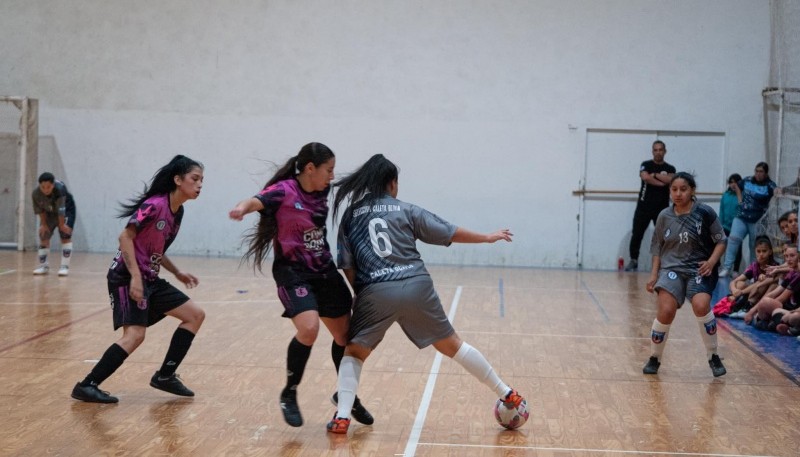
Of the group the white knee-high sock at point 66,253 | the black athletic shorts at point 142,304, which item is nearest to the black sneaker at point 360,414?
the black athletic shorts at point 142,304

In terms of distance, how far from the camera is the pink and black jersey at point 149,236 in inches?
230

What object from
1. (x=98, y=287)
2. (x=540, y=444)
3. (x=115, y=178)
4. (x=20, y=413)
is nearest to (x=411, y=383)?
(x=540, y=444)

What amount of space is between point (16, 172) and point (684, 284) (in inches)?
507

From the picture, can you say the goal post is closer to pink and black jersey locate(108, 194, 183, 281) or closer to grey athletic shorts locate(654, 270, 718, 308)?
pink and black jersey locate(108, 194, 183, 281)

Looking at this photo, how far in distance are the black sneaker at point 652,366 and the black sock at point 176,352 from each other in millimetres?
3386

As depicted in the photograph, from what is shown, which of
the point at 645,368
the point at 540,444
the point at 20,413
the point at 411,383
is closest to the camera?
the point at 540,444

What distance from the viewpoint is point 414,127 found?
16.5 m

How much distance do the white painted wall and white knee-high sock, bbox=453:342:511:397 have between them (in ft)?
36.9

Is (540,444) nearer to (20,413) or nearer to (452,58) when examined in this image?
(20,413)

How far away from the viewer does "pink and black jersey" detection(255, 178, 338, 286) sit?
17.3 ft

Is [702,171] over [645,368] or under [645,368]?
over

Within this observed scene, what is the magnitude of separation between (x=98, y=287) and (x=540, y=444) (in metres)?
7.96

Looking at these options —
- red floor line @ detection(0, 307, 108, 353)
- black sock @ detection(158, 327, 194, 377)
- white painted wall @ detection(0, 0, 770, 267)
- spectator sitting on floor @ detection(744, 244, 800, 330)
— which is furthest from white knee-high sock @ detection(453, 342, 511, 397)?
white painted wall @ detection(0, 0, 770, 267)

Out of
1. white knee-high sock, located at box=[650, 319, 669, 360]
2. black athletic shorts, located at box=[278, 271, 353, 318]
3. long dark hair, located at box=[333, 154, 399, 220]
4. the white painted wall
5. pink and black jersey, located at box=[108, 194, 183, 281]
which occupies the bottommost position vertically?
white knee-high sock, located at box=[650, 319, 669, 360]
